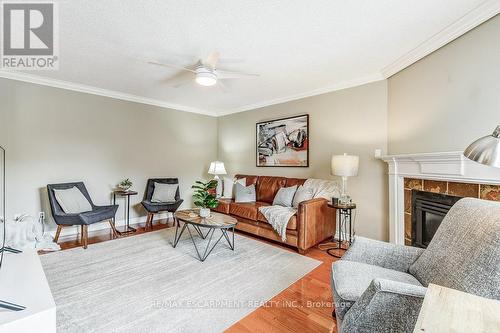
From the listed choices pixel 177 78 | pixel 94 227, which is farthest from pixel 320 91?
pixel 94 227

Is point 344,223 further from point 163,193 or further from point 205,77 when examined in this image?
point 163,193

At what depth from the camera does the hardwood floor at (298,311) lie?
167cm

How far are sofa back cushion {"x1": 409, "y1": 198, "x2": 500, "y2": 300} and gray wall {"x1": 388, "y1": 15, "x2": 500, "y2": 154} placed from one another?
0.98 metres

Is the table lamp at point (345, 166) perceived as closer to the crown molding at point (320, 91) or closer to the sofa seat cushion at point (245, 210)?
the crown molding at point (320, 91)

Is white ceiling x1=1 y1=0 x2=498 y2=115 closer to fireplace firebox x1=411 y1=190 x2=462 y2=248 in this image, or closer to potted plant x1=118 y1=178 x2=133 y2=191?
fireplace firebox x1=411 y1=190 x2=462 y2=248

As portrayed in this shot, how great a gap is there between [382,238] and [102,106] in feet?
15.9

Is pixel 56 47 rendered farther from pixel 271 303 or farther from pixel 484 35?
pixel 484 35

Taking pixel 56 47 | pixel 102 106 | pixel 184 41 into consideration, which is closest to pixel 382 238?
pixel 184 41

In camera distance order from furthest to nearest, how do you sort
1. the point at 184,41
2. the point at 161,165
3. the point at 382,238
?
the point at 161,165, the point at 382,238, the point at 184,41

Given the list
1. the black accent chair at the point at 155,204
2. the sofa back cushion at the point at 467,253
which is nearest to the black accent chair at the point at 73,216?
the black accent chair at the point at 155,204

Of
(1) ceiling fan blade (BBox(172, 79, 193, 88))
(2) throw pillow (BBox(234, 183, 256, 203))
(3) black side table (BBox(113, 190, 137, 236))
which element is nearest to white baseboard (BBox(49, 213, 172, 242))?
(3) black side table (BBox(113, 190, 137, 236))

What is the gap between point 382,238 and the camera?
3188 mm

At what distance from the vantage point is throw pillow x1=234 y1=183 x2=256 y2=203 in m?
4.17

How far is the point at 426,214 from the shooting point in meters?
2.58
